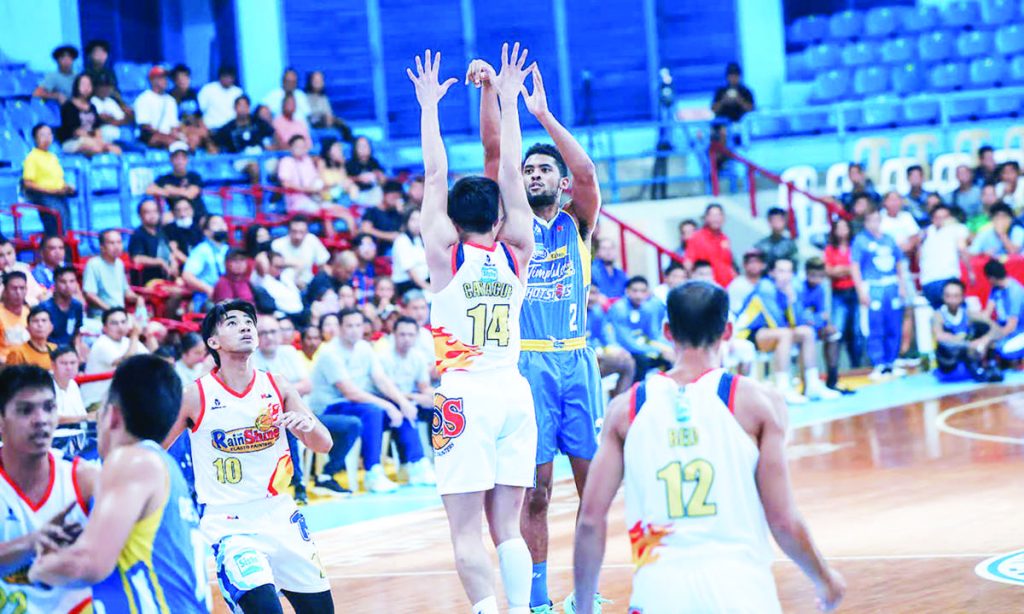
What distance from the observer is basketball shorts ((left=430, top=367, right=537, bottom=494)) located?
5879 mm

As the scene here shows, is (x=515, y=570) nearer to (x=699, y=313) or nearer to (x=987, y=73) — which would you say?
(x=699, y=313)

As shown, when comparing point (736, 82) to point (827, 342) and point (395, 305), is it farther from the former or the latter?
point (395, 305)

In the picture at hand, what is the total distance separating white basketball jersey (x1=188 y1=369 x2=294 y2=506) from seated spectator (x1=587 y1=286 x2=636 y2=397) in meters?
7.37

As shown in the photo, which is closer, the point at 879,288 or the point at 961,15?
the point at 879,288

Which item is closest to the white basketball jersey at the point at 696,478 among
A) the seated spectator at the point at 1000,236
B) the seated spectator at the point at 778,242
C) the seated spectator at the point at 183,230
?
the seated spectator at the point at 183,230

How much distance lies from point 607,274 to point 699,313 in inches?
449

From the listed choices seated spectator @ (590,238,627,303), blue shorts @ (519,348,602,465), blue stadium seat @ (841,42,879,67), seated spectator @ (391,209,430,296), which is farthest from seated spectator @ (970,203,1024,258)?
blue shorts @ (519,348,602,465)

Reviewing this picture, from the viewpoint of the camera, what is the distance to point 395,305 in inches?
558

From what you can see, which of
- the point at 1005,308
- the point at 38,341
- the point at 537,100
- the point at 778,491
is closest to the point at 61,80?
the point at 38,341

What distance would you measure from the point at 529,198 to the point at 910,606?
8.23 feet

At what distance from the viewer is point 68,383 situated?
35.0 ft

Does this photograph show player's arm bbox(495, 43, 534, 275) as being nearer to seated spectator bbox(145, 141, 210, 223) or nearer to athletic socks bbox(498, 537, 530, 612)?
athletic socks bbox(498, 537, 530, 612)

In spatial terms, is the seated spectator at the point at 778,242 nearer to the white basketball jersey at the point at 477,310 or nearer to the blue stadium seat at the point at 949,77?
the blue stadium seat at the point at 949,77

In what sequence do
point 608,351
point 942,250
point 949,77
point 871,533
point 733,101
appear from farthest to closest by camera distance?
1. point 949,77
2. point 733,101
3. point 942,250
4. point 608,351
5. point 871,533
